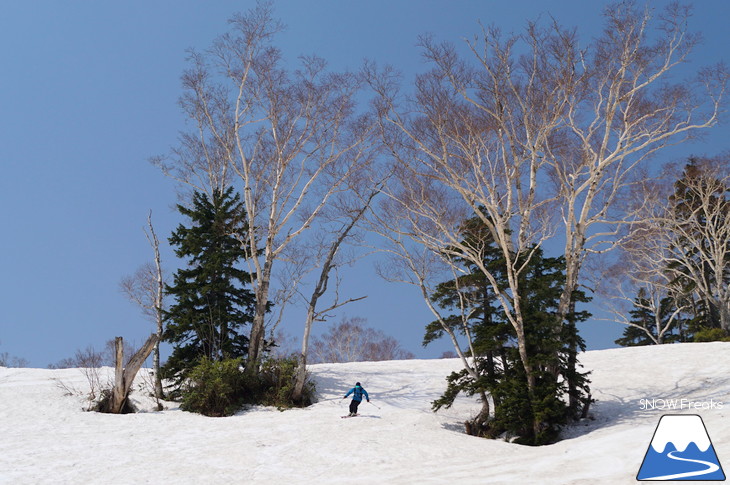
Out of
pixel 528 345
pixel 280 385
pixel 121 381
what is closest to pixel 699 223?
pixel 528 345

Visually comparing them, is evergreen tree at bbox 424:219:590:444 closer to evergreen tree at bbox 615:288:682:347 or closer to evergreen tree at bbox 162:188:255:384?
evergreen tree at bbox 162:188:255:384

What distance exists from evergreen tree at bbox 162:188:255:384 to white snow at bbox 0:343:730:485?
2075 millimetres

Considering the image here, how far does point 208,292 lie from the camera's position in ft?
64.8

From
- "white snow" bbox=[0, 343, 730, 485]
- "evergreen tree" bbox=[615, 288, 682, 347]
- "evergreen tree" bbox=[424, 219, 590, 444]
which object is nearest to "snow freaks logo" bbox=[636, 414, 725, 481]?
"white snow" bbox=[0, 343, 730, 485]

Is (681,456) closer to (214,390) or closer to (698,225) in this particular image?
(214,390)

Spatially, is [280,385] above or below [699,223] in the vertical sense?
below

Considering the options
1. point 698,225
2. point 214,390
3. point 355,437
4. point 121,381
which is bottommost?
point 355,437

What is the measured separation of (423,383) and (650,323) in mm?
23551

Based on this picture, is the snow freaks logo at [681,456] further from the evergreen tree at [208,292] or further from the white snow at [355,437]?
the evergreen tree at [208,292]

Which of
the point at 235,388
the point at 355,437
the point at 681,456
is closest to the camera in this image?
the point at 681,456

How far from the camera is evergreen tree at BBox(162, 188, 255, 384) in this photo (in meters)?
19.2

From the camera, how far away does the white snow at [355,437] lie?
8.70 m

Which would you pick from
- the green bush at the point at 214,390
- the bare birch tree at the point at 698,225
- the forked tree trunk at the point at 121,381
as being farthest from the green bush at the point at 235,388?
the bare birch tree at the point at 698,225

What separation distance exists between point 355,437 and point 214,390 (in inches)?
257
